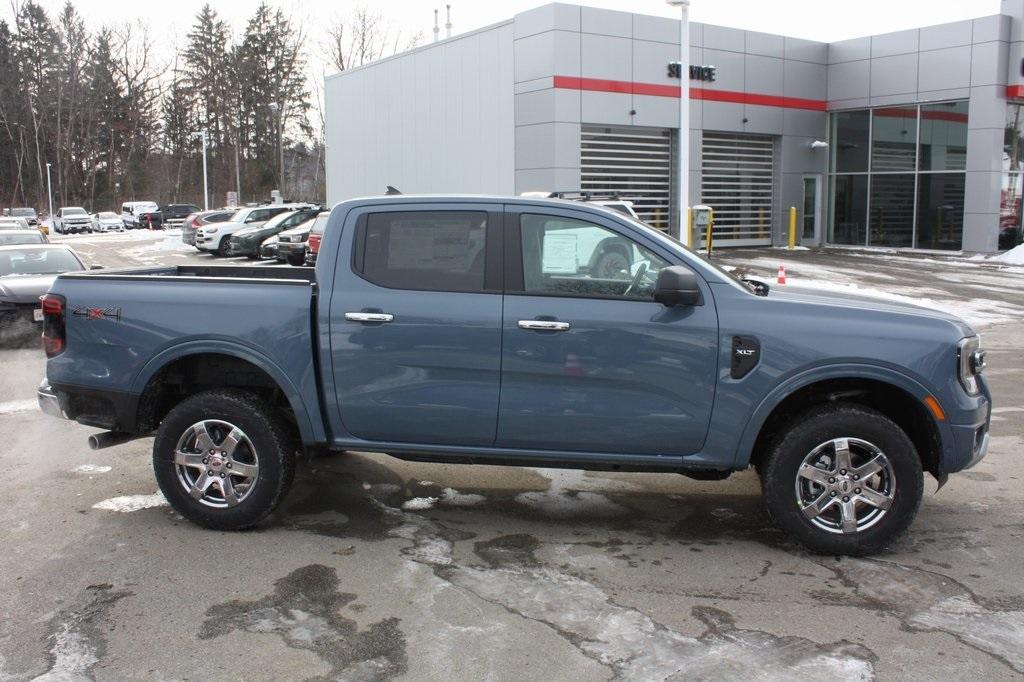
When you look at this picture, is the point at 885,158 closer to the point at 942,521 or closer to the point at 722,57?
the point at 722,57

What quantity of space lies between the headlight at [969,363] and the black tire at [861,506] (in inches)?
18.0

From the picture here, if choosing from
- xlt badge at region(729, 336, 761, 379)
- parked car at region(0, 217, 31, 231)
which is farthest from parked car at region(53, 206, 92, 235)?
xlt badge at region(729, 336, 761, 379)

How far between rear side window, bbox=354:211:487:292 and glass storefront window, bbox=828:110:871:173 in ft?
94.9

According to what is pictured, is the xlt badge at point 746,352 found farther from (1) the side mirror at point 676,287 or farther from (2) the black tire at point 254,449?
(2) the black tire at point 254,449

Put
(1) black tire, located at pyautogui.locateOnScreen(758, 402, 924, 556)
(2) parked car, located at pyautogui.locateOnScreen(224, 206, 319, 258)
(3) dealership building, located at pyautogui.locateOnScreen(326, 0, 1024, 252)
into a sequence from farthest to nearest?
(2) parked car, located at pyautogui.locateOnScreen(224, 206, 319, 258) < (3) dealership building, located at pyautogui.locateOnScreen(326, 0, 1024, 252) < (1) black tire, located at pyautogui.locateOnScreen(758, 402, 924, 556)

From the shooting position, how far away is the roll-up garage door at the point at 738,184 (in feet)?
99.1

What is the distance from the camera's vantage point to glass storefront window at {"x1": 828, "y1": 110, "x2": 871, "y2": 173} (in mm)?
31141

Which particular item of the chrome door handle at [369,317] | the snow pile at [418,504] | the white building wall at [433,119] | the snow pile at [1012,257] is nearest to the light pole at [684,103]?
the white building wall at [433,119]

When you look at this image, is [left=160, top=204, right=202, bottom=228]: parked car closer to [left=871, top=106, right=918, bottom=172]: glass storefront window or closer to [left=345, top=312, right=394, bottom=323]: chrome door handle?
[left=871, top=106, right=918, bottom=172]: glass storefront window

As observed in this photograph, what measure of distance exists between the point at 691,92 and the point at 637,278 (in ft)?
81.0

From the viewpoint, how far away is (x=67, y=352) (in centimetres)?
554

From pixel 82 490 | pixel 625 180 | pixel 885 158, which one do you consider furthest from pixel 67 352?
pixel 885 158

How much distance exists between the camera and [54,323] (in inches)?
219

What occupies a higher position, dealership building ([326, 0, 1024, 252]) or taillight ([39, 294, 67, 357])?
dealership building ([326, 0, 1024, 252])
